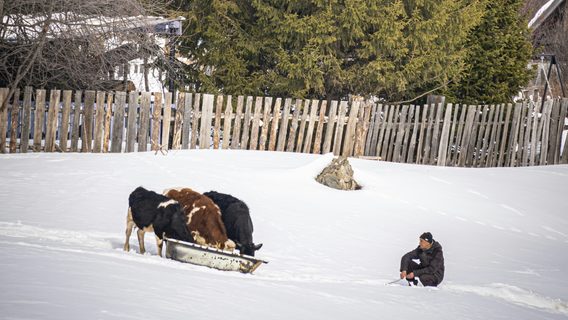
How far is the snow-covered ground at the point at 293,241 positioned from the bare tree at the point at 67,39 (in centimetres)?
279

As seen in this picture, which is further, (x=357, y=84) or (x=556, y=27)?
(x=556, y=27)

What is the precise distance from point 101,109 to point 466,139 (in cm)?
974

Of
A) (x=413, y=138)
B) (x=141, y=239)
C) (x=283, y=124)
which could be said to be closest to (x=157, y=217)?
(x=141, y=239)

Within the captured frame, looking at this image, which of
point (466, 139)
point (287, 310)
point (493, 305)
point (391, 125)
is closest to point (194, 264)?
point (287, 310)

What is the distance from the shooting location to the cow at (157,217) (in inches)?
369

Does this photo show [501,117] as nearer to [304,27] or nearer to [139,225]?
[304,27]

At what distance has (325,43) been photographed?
21.5 metres

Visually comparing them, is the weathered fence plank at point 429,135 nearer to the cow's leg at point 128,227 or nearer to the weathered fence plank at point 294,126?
the weathered fence plank at point 294,126

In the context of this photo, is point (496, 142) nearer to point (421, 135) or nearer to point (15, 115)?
point (421, 135)

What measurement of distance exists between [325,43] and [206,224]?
1285 cm

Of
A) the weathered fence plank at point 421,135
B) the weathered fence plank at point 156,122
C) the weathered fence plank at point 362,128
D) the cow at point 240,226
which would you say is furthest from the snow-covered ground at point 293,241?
the weathered fence plank at point 421,135

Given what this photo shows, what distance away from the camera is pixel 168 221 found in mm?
9430

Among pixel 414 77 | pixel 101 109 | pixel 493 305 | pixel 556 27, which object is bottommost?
pixel 493 305

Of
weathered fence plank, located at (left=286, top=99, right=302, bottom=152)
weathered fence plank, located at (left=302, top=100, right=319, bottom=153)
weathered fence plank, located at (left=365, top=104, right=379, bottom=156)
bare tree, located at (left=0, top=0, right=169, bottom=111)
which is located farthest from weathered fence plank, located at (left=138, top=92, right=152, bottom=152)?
weathered fence plank, located at (left=365, top=104, right=379, bottom=156)
